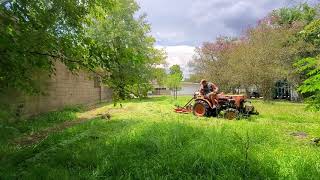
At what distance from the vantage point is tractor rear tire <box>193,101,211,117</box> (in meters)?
17.2

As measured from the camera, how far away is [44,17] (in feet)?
23.4

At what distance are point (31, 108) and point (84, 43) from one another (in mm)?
8735

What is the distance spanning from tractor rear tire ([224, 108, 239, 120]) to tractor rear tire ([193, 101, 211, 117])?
1.14m

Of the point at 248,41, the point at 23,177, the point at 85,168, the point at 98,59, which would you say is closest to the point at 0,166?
the point at 23,177

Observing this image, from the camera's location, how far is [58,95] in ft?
62.4

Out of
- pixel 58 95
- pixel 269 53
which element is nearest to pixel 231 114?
pixel 58 95

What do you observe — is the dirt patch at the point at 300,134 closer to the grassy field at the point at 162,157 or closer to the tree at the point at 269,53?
the grassy field at the point at 162,157

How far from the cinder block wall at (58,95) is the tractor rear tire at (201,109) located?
390 cm

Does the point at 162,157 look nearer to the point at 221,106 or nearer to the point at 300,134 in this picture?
the point at 300,134

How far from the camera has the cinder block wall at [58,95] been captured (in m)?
14.2

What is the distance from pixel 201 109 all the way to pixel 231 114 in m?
1.69

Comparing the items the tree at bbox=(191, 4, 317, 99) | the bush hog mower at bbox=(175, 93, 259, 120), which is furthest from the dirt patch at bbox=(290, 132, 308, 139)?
the tree at bbox=(191, 4, 317, 99)

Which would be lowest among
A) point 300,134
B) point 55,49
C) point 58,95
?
point 300,134

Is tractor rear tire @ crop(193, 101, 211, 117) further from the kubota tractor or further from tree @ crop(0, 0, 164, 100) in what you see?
tree @ crop(0, 0, 164, 100)
